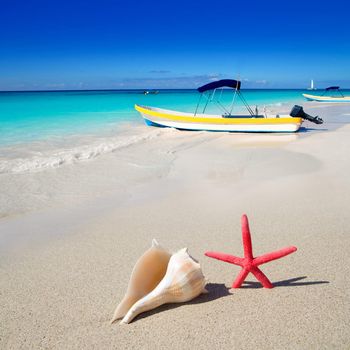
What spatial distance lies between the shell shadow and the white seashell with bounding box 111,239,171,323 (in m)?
0.14

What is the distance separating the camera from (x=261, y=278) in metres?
2.97

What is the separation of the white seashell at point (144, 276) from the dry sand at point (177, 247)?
0.14 m

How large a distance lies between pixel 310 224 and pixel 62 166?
20.8ft

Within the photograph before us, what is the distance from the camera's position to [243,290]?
308cm

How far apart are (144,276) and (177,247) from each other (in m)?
1.42

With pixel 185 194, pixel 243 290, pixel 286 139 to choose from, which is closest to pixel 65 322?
pixel 243 290

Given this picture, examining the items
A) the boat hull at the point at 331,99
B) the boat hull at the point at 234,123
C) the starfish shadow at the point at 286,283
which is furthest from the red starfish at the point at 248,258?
the boat hull at the point at 331,99

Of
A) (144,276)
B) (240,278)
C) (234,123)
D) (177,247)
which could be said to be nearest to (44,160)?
A: (177,247)

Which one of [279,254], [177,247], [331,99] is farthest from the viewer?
[331,99]

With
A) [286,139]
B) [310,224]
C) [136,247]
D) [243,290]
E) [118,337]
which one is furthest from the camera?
[286,139]

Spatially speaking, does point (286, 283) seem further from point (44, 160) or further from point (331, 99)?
point (331, 99)

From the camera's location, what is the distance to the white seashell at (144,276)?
2713 mm

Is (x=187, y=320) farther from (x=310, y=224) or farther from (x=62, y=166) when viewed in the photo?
(x=62, y=166)

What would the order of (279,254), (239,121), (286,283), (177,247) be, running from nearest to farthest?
(279,254), (286,283), (177,247), (239,121)
